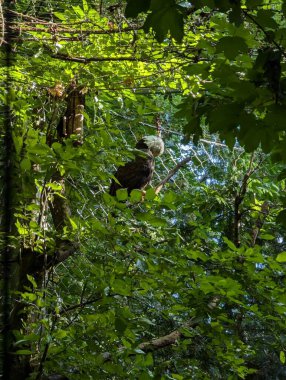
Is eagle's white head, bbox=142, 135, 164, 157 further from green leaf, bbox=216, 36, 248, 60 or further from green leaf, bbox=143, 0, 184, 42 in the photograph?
green leaf, bbox=143, 0, 184, 42

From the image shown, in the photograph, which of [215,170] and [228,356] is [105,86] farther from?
[215,170]

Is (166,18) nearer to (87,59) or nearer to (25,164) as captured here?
(25,164)

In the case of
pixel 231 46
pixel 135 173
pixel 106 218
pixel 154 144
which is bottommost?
pixel 106 218

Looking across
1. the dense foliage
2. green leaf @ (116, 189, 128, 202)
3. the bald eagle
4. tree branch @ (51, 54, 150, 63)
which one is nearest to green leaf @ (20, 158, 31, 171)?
the dense foliage

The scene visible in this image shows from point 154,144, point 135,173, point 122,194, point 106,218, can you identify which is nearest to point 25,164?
point 122,194

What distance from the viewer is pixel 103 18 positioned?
99.2 inches

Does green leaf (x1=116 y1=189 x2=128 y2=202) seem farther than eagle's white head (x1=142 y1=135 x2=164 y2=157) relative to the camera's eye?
No

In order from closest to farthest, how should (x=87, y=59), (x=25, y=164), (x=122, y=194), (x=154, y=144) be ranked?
(x=25, y=164) < (x=122, y=194) < (x=87, y=59) < (x=154, y=144)

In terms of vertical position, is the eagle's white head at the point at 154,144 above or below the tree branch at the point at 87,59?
below

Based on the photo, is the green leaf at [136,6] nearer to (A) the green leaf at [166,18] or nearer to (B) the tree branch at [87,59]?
(A) the green leaf at [166,18]

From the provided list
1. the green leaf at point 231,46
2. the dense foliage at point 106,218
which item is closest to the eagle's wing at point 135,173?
the dense foliage at point 106,218

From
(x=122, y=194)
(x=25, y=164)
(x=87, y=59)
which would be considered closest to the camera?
(x=25, y=164)

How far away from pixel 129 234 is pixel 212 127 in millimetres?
994

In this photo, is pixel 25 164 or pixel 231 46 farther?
pixel 25 164
